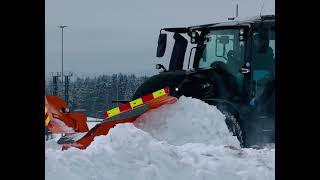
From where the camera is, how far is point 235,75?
874cm

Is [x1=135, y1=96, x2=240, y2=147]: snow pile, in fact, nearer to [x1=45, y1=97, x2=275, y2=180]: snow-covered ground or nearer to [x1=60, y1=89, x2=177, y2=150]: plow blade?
[x1=60, y1=89, x2=177, y2=150]: plow blade

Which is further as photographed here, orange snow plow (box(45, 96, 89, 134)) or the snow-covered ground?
orange snow plow (box(45, 96, 89, 134))

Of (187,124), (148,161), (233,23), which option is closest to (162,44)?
(233,23)

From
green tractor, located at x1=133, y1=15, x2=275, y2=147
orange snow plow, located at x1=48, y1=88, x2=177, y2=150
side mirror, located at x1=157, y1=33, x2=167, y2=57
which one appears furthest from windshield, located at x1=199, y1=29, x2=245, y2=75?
orange snow plow, located at x1=48, y1=88, x2=177, y2=150

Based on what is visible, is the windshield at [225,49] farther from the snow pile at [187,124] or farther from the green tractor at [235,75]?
the snow pile at [187,124]

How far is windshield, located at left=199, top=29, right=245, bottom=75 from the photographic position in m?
8.63

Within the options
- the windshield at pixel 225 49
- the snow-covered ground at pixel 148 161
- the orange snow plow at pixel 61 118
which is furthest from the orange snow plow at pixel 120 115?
the windshield at pixel 225 49

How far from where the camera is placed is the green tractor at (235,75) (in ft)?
27.4

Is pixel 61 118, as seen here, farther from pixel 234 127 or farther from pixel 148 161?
pixel 148 161

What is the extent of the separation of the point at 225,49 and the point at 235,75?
0.41 m
